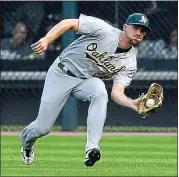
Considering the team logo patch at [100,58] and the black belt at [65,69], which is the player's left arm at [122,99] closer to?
the team logo patch at [100,58]

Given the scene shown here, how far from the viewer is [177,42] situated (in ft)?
47.6

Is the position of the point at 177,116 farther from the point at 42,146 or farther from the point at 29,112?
the point at 42,146

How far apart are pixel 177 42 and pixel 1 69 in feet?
9.87

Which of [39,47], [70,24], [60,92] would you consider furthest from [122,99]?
[39,47]

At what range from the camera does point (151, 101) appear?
8.32 metres

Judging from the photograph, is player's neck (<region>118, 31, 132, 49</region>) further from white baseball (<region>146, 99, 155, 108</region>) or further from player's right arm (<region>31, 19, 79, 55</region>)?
white baseball (<region>146, 99, 155, 108</region>)

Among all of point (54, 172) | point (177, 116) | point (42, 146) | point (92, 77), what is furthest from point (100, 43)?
point (177, 116)

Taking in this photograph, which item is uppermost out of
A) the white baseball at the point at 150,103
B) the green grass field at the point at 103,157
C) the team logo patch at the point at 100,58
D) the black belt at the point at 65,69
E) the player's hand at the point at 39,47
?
the player's hand at the point at 39,47

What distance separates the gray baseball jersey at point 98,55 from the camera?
8.59 meters

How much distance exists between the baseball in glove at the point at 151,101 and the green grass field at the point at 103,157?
0.59m

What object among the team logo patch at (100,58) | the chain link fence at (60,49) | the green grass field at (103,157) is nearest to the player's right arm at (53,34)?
the team logo patch at (100,58)

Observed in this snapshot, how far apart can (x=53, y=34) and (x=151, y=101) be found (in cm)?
113

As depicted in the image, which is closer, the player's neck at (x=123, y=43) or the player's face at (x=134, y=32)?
the player's face at (x=134, y=32)

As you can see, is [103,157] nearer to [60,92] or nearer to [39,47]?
[60,92]
